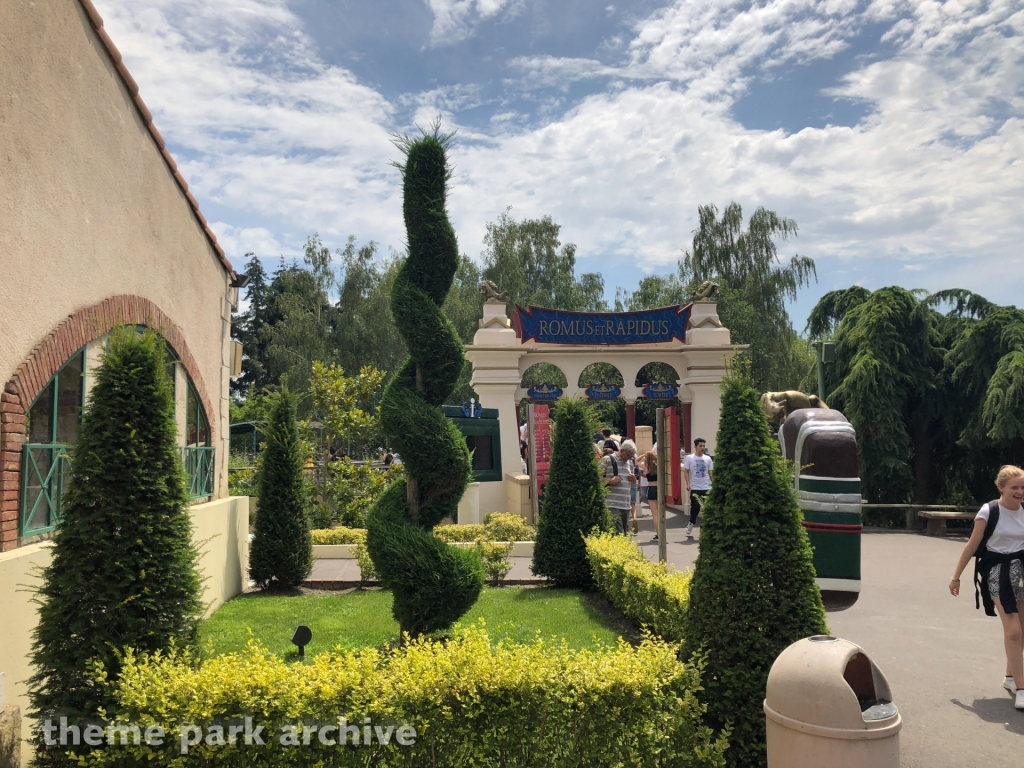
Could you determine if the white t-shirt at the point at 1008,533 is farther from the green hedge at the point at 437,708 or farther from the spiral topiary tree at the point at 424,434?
the spiral topiary tree at the point at 424,434

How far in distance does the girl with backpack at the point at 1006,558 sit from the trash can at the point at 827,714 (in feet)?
9.56

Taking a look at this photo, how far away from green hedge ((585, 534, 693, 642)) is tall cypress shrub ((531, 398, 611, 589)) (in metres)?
0.38

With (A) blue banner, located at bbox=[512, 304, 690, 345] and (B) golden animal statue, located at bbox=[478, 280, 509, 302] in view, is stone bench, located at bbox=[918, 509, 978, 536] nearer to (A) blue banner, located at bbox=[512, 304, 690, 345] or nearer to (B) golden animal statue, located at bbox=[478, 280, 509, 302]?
(A) blue banner, located at bbox=[512, 304, 690, 345]

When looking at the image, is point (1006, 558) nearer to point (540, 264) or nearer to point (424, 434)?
point (424, 434)

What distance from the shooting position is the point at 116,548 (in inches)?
176

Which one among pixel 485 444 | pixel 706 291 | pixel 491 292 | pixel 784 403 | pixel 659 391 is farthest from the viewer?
pixel 706 291

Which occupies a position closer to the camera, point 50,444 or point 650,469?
point 50,444

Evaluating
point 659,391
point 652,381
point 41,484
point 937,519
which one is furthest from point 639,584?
point 652,381

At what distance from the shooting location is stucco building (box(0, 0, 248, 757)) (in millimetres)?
4898

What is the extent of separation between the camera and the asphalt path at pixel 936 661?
5.12m

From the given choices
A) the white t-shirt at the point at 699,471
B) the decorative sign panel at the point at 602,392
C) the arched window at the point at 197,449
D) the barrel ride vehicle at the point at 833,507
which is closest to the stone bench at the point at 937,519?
the white t-shirt at the point at 699,471

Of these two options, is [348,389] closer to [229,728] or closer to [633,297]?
[229,728]

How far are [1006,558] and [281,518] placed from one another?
870 cm

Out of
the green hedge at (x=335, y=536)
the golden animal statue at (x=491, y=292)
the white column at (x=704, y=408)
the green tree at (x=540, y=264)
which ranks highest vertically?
the green tree at (x=540, y=264)
